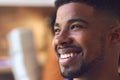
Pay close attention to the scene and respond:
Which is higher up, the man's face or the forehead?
the forehead

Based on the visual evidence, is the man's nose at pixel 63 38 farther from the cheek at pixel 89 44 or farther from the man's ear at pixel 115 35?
the man's ear at pixel 115 35

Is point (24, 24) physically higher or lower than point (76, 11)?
lower

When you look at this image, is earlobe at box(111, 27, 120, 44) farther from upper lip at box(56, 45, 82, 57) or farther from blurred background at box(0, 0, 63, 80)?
blurred background at box(0, 0, 63, 80)

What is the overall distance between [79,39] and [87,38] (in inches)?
0.8

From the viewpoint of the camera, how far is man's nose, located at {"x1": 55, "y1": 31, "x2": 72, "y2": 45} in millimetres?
1008

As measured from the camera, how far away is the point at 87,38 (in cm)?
101

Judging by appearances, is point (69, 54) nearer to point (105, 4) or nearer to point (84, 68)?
point (84, 68)

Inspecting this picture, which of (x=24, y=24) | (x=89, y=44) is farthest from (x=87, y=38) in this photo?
(x=24, y=24)

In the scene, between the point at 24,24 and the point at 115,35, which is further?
the point at 24,24

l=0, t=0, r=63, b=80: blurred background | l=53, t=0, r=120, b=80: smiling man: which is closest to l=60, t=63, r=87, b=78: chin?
l=53, t=0, r=120, b=80: smiling man

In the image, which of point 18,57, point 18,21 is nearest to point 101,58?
point 18,57

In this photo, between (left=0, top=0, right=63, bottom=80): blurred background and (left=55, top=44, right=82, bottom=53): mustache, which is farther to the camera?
(left=0, top=0, right=63, bottom=80): blurred background

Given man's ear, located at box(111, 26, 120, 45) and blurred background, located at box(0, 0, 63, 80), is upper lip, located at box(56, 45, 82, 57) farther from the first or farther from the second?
blurred background, located at box(0, 0, 63, 80)

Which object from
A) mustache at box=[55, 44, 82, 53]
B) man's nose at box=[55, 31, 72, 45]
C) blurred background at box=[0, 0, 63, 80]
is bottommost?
blurred background at box=[0, 0, 63, 80]
